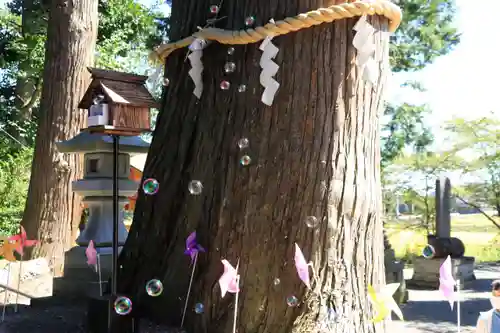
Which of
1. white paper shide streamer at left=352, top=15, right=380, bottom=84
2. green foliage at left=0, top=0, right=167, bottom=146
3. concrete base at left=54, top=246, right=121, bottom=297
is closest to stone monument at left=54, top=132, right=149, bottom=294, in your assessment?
concrete base at left=54, top=246, right=121, bottom=297

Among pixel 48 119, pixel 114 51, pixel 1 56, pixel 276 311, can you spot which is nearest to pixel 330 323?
pixel 276 311

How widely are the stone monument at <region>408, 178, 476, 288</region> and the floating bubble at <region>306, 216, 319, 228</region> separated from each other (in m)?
7.63

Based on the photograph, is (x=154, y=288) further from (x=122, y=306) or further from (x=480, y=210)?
(x=480, y=210)

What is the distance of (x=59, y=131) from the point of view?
656 centimetres

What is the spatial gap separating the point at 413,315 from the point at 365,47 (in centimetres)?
528

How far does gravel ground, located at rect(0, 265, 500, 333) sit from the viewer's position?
3174 mm

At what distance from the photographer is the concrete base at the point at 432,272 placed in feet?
31.7

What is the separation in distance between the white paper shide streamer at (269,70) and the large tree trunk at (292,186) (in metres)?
0.04

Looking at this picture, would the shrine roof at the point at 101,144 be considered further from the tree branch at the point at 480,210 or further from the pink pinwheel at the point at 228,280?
the tree branch at the point at 480,210

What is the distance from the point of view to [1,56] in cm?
1436

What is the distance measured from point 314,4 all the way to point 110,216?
2543mm

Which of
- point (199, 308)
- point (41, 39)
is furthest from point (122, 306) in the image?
point (41, 39)

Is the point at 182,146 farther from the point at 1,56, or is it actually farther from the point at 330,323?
the point at 1,56

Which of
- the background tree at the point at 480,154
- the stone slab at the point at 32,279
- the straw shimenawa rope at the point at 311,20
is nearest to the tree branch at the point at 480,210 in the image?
the background tree at the point at 480,154
